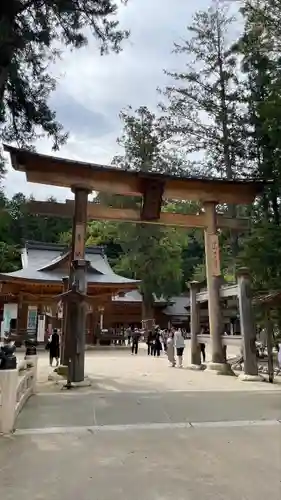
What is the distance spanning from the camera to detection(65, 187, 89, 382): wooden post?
8.25 metres

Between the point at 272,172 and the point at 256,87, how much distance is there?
4.32 meters

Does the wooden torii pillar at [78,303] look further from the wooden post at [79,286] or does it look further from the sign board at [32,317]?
the sign board at [32,317]

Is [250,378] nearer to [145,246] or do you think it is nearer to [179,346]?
[179,346]

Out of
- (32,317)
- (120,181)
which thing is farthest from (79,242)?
(32,317)

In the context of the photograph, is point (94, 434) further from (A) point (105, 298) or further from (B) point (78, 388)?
(A) point (105, 298)

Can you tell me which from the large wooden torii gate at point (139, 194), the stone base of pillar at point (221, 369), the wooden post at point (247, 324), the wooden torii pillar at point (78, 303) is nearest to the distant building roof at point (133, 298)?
the large wooden torii gate at point (139, 194)

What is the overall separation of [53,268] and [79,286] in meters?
15.0

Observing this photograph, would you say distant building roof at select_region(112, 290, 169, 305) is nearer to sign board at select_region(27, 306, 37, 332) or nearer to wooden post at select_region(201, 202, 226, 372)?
sign board at select_region(27, 306, 37, 332)

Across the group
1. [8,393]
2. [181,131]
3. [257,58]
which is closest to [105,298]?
[181,131]

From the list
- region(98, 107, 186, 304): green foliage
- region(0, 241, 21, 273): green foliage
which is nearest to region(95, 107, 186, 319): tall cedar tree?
region(98, 107, 186, 304): green foliage

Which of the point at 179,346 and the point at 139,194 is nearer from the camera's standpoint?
the point at 139,194

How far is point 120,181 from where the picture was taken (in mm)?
10453

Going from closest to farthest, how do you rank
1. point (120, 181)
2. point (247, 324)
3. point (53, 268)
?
point (247, 324) < point (120, 181) < point (53, 268)

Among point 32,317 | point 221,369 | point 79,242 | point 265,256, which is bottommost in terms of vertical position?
point 221,369
